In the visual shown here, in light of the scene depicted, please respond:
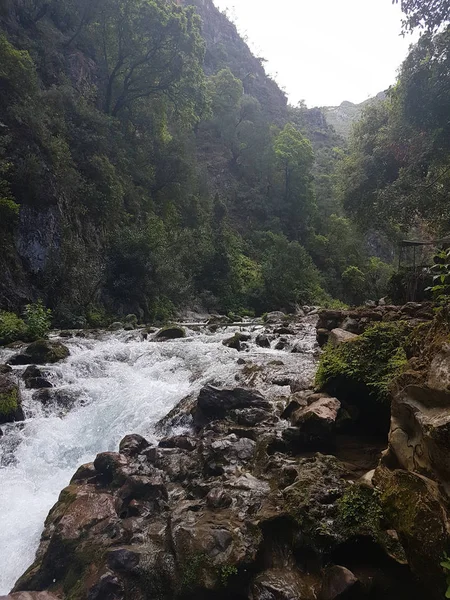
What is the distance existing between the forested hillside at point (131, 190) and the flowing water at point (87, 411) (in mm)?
5952

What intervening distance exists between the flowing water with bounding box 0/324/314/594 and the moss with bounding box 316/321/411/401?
6.86 feet

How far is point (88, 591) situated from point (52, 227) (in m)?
15.5

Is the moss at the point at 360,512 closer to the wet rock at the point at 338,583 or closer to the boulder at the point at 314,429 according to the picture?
the wet rock at the point at 338,583

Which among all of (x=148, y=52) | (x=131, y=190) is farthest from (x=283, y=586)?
(x=148, y=52)

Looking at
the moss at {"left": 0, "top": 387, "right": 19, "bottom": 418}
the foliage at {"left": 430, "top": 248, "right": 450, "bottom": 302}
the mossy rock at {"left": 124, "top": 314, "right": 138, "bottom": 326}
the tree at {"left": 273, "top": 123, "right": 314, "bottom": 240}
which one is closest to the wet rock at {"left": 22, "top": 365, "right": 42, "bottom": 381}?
the moss at {"left": 0, "top": 387, "right": 19, "bottom": 418}

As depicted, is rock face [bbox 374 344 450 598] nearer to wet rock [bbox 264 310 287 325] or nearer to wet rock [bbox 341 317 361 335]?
wet rock [bbox 341 317 361 335]

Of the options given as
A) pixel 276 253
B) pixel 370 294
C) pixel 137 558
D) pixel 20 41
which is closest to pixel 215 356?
pixel 137 558

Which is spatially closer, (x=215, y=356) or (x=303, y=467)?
(x=303, y=467)

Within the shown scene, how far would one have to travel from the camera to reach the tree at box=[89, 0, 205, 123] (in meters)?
24.2

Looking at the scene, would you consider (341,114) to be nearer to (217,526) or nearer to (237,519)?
(237,519)

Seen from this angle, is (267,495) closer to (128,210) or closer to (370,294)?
(128,210)

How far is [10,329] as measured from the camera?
1191 cm

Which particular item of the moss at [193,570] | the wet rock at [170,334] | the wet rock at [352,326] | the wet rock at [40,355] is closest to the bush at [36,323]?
the wet rock at [40,355]

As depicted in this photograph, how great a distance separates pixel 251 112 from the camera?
47.1 m
